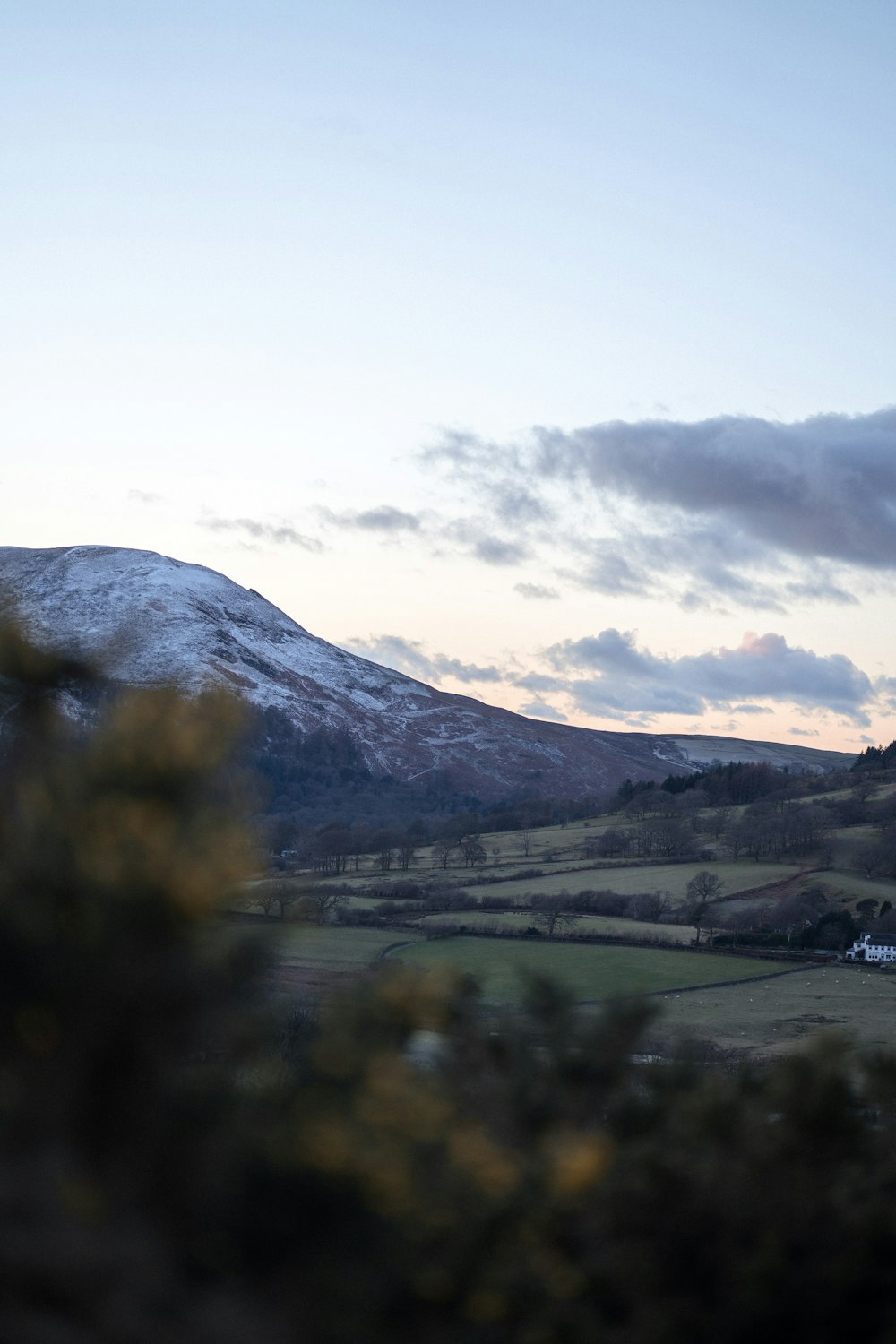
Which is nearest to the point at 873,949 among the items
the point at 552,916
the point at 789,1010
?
the point at 552,916

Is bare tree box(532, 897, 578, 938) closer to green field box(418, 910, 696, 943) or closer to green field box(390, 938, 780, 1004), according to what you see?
green field box(418, 910, 696, 943)

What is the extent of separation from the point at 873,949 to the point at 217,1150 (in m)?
70.7

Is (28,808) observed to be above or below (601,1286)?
above

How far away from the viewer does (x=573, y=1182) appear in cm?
609

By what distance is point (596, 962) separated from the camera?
196ft

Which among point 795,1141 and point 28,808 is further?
point 795,1141

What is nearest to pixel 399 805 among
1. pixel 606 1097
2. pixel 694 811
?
pixel 694 811

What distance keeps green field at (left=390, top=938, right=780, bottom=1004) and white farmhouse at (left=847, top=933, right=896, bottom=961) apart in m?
7.39

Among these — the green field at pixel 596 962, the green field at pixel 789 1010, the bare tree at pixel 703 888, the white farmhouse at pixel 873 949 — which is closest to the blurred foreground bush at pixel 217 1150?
the green field at pixel 789 1010

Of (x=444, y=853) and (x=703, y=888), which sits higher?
(x=703, y=888)

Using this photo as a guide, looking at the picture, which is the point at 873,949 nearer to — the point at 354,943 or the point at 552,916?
the point at 552,916

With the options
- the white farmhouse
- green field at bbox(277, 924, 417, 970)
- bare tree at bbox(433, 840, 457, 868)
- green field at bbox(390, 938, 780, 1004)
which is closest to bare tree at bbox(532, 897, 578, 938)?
green field at bbox(390, 938, 780, 1004)

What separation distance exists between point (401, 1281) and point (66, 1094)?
1897 millimetres

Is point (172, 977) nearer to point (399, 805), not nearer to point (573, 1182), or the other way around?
point (573, 1182)
